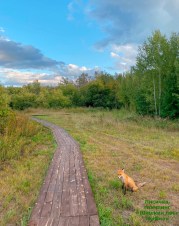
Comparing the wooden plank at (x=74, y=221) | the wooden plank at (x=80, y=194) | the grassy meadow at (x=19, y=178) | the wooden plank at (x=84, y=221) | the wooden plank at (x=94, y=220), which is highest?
the wooden plank at (x=74, y=221)

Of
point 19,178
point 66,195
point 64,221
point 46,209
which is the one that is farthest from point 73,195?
point 19,178

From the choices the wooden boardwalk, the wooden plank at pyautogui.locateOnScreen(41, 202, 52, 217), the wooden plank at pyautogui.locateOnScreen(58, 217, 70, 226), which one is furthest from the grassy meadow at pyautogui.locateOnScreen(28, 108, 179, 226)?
the wooden plank at pyautogui.locateOnScreen(41, 202, 52, 217)

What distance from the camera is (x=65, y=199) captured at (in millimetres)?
3930

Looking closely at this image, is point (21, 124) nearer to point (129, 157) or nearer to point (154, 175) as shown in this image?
A: point (129, 157)

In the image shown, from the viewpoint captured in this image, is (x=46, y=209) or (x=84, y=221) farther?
(x=46, y=209)

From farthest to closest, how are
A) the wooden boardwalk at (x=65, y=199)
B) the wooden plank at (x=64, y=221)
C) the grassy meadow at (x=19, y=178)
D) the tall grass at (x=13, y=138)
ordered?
the tall grass at (x=13, y=138) < the grassy meadow at (x=19, y=178) < the wooden boardwalk at (x=65, y=199) < the wooden plank at (x=64, y=221)

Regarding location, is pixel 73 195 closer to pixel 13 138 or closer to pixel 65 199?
pixel 65 199

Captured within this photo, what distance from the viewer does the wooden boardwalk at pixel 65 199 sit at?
3.19 meters

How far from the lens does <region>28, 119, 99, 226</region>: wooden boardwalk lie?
10.5 ft

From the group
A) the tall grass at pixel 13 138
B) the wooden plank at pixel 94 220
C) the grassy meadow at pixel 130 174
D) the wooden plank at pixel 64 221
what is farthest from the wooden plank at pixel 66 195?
the tall grass at pixel 13 138

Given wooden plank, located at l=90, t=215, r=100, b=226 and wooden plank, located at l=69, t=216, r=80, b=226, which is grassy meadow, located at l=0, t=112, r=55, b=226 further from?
wooden plank, located at l=90, t=215, r=100, b=226

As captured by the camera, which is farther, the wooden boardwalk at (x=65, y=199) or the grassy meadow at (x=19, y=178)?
the grassy meadow at (x=19, y=178)

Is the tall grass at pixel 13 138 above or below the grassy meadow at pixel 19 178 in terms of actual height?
above

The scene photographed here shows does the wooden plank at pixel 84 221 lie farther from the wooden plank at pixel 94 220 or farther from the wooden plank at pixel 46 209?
the wooden plank at pixel 46 209
